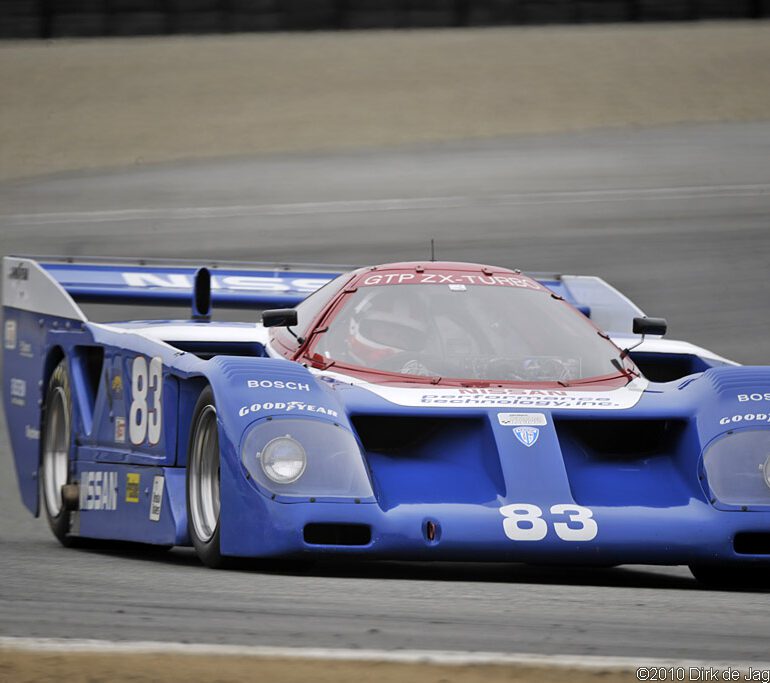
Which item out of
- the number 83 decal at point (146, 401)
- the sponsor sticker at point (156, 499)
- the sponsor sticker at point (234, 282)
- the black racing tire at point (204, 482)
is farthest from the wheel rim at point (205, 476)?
the sponsor sticker at point (234, 282)

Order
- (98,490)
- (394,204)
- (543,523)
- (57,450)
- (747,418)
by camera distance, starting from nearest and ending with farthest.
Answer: (543,523)
(747,418)
(98,490)
(57,450)
(394,204)

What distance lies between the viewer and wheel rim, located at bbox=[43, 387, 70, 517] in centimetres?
805

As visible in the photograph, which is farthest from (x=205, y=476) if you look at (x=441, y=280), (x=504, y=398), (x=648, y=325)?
(x=648, y=325)

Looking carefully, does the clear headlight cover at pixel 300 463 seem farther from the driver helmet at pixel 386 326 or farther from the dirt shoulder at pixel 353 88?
the dirt shoulder at pixel 353 88

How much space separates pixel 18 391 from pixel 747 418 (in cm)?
450

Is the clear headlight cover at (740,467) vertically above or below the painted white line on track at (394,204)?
below

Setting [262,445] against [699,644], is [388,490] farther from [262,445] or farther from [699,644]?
[699,644]

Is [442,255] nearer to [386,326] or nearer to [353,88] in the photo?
[353,88]

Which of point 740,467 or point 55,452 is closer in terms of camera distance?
point 740,467

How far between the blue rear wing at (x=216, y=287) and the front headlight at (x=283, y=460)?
4.05 meters

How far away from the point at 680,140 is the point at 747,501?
1504 centimetres

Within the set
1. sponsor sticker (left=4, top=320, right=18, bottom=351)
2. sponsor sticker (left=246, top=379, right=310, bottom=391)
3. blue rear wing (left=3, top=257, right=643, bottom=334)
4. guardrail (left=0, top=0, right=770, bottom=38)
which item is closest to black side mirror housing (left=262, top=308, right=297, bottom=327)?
sponsor sticker (left=246, top=379, right=310, bottom=391)

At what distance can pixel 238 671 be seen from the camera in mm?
3160

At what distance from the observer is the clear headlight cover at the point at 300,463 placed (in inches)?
207
